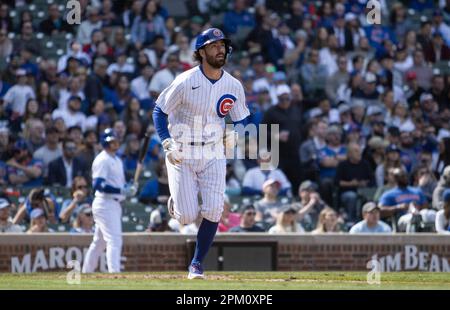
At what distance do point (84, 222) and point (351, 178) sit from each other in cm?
402

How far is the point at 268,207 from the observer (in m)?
16.5

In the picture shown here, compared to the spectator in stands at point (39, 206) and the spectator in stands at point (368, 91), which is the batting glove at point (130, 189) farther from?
the spectator in stands at point (368, 91)

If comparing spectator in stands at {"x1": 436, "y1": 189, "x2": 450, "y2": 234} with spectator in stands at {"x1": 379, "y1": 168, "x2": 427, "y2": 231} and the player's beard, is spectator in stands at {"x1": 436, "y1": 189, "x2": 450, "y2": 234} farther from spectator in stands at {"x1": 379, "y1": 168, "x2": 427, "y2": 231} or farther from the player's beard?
the player's beard

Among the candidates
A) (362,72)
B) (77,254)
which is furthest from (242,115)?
(362,72)

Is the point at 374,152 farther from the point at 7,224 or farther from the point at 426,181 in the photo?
the point at 7,224

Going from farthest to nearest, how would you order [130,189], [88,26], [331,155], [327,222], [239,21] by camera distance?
[239,21], [88,26], [331,155], [327,222], [130,189]

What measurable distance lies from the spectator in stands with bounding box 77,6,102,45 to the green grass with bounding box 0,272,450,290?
27.6 ft

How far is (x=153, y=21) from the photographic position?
20453 millimetres

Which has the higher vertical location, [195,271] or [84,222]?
[84,222]

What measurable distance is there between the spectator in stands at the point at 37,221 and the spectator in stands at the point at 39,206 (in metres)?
0.07

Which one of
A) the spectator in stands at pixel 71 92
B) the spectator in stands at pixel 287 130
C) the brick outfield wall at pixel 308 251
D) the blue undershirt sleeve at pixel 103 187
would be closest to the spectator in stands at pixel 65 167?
the spectator in stands at pixel 71 92

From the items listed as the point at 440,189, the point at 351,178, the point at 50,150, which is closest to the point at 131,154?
the point at 50,150

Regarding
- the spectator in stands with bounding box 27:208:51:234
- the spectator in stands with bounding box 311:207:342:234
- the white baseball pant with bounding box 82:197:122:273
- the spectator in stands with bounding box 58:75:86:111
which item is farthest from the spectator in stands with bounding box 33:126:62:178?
Answer: the spectator in stands with bounding box 311:207:342:234

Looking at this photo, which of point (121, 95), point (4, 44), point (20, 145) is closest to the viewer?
point (20, 145)
